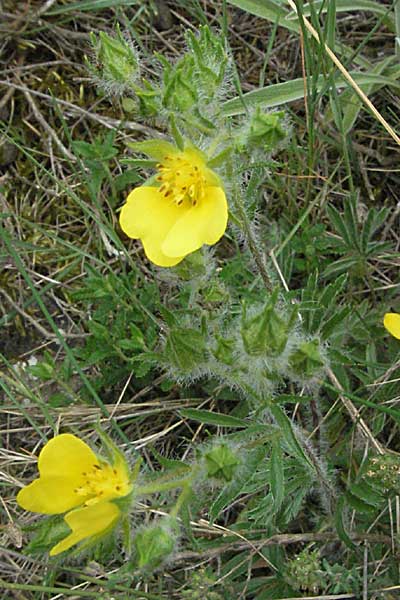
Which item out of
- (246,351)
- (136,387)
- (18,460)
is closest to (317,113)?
(136,387)

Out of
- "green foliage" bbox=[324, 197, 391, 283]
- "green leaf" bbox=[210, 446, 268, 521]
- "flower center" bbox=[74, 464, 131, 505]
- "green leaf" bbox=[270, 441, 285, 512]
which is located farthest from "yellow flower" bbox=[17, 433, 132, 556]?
"green foliage" bbox=[324, 197, 391, 283]

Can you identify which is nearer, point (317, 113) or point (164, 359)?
point (164, 359)

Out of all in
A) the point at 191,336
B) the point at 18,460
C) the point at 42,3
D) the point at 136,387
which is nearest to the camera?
the point at 191,336

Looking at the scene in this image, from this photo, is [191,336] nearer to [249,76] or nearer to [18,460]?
[18,460]

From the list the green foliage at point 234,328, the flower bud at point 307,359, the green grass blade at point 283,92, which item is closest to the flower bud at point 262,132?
the green foliage at point 234,328

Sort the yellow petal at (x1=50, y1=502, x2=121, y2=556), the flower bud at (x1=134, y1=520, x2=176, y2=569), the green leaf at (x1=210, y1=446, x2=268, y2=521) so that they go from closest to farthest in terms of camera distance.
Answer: the yellow petal at (x1=50, y1=502, x2=121, y2=556)
the flower bud at (x1=134, y1=520, x2=176, y2=569)
the green leaf at (x1=210, y1=446, x2=268, y2=521)

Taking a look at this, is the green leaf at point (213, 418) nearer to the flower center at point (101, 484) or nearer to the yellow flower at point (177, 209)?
the flower center at point (101, 484)

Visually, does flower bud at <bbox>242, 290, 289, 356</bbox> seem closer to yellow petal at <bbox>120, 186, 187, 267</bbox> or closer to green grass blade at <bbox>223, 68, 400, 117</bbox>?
yellow petal at <bbox>120, 186, 187, 267</bbox>
